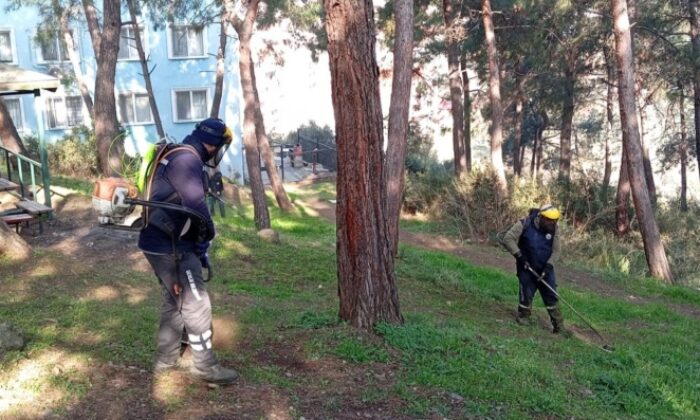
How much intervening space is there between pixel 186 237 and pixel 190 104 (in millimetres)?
26986

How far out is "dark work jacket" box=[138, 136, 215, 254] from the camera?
169 inches

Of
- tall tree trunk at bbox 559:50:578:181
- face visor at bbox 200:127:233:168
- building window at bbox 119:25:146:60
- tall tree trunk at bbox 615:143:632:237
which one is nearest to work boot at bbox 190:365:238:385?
face visor at bbox 200:127:233:168

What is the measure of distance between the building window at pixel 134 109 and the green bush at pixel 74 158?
7.40m

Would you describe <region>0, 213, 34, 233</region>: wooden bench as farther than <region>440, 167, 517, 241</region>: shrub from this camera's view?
No

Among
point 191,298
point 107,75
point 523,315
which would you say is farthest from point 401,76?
point 107,75

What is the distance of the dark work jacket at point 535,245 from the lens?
8406mm

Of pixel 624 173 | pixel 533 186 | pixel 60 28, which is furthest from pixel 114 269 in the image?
pixel 60 28

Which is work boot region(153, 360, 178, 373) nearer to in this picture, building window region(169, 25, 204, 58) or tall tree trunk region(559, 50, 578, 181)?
tall tree trunk region(559, 50, 578, 181)

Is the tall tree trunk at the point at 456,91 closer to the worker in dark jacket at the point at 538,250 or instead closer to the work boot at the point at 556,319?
the worker in dark jacket at the point at 538,250

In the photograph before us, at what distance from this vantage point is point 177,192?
14.1 ft

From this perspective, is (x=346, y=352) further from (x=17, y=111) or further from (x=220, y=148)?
(x=17, y=111)

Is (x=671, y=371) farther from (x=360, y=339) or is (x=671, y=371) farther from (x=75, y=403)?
(x=75, y=403)

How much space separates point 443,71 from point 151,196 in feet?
88.7

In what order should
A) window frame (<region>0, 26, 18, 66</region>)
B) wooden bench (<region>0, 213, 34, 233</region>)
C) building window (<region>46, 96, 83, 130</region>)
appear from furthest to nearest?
1. building window (<region>46, 96, 83, 130</region>)
2. window frame (<region>0, 26, 18, 66</region>)
3. wooden bench (<region>0, 213, 34, 233</region>)
